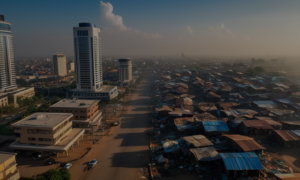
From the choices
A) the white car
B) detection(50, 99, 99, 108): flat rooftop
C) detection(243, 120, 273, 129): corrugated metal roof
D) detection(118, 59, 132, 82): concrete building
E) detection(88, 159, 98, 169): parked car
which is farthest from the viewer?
detection(118, 59, 132, 82): concrete building

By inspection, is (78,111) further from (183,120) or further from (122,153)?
(183,120)

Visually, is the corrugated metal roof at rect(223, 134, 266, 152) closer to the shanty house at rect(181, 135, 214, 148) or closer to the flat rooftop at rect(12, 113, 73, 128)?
the shanty house at rect(181, 135, 214, 148)

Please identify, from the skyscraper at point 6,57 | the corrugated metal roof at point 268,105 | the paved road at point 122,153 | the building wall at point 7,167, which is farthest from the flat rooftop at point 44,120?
the skyscraper at point 6,57

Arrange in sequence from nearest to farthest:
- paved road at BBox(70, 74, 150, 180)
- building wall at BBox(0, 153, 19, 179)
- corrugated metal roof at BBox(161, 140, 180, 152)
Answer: building wall at BBox(0, 153, 19, 179) → paved road at BBox(70, 74, 150, 180) → corrugated metal roof at BBox(161, 140, 180, 152)

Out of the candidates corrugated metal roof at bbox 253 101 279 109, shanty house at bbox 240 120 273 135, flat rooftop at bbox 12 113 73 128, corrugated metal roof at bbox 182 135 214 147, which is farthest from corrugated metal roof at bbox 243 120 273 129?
flat rooftop at bbox 12 113 73 128

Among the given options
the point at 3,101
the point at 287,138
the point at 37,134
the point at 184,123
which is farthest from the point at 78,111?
the point at 287,138
